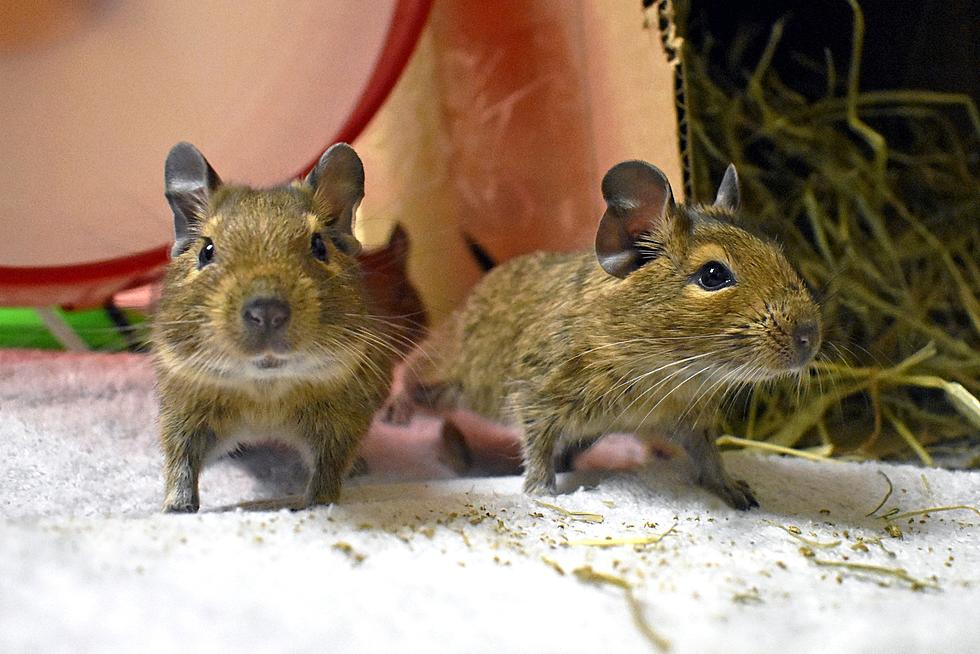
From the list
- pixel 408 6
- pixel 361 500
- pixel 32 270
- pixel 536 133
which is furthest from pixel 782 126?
pixel 32 270

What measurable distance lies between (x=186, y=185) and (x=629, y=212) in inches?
46.3

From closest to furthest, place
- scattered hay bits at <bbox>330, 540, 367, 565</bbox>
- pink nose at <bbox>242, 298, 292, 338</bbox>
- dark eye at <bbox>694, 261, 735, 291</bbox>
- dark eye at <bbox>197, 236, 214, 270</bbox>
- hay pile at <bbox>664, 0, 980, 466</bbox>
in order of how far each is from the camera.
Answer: scattered hay bits at <bbox>330, 540, 367, 565</bbox> → pink nose at <bbox>242, 298, 292, 338</bbox> → dark eye at <bbox>197, 236, 214, 270</bbox> → dark eye at <bbox>694, 261, 735, 291</bbox> → hay pile at <bbox>664, 0, 980, 466</bbox>

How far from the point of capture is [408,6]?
9.49ft

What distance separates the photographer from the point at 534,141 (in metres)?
3.80

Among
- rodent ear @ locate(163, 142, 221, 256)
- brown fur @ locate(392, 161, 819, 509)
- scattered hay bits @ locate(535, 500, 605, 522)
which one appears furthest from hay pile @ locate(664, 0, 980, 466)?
rodent ear @ locate(163, 142, 221, 256)

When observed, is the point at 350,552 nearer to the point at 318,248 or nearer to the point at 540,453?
the point at 318,248

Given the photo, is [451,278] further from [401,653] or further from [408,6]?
[401,653]

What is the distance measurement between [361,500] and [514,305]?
3.13 ft

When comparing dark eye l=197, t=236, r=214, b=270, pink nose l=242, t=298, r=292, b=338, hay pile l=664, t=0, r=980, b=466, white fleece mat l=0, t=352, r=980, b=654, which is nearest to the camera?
white fleece mat l=0, t=352, r=980, b=654

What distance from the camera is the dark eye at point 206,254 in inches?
82.8

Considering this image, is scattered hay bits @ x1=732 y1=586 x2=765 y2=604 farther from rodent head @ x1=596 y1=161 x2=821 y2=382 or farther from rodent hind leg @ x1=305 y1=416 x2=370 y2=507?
rodent hind leg @ x1=305 y1=416 x2=370 y2=507

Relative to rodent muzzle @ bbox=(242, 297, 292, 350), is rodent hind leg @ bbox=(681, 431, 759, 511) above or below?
below

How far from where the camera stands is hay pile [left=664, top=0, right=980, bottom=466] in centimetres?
335

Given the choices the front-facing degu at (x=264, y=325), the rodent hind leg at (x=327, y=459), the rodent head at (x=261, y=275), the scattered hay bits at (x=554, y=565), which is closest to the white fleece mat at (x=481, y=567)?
the scattered hay bits at (x=554, y=565)
